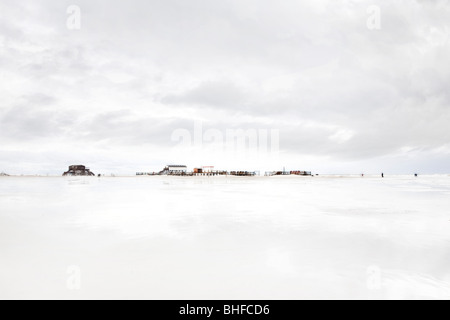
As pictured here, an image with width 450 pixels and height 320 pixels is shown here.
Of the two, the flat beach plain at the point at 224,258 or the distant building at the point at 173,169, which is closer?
the flat beach plain at the point at 224,258

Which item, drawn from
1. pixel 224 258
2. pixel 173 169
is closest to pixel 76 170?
pixel 173 169

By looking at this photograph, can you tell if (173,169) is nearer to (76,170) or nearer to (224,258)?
(76,170)

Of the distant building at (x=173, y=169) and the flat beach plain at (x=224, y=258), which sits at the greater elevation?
the distant building at (x=173, y=169)

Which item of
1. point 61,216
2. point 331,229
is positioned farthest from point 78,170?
point 331,229

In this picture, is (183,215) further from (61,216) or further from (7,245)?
(7,245)

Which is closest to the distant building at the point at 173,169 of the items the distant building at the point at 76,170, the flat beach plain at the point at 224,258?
the distant building at the point at 76,170

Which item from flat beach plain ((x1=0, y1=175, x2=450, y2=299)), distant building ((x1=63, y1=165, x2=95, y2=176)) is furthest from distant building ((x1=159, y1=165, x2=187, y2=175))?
flat beach plain ((x1=0, y1=175, x2=450, y2=299))

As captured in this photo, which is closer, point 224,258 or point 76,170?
point 224,258

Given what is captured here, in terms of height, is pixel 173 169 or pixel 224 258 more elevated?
pixel 173 169

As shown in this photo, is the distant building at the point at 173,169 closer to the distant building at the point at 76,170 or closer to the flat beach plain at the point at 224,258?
the distant building at the point at 76,170

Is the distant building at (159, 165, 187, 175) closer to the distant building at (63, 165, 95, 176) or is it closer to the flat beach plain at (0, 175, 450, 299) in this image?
the distant building at (63, 165, 95, 176)

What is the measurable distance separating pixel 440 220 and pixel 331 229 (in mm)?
4887

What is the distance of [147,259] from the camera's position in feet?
18.9

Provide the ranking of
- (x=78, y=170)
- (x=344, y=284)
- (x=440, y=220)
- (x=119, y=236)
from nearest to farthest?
(x=344, y=284) → (x=119, y=236) → (x=440, y=220) → (x=78, y=170)
